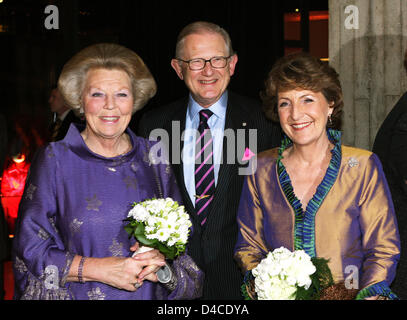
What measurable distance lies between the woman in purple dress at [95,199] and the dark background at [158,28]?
105 inches

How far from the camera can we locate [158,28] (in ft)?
18.4

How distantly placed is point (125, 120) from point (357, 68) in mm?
2250

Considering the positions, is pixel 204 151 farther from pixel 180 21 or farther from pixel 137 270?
pixel 180 21

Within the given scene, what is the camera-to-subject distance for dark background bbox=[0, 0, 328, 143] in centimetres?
520

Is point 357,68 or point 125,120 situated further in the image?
point 357,68

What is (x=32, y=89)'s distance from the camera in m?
7.43

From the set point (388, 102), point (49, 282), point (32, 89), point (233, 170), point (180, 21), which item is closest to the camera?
point (49, 282)

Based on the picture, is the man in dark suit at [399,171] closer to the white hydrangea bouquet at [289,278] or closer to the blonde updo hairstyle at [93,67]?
the white hydrangea bouquet at [289,278]

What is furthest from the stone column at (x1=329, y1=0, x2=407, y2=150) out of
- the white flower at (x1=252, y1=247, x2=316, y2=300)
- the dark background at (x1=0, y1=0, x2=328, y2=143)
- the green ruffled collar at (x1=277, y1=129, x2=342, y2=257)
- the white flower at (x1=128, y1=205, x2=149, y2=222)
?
the white flower at (x1=128, y1=205, x2=149, y2=222)

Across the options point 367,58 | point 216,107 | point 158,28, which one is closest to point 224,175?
point 216,107

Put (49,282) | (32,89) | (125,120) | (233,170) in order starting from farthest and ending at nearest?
(32,89), (233,170), (125,120), (49,282)

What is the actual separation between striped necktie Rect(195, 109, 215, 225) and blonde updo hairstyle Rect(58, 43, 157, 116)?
633mm

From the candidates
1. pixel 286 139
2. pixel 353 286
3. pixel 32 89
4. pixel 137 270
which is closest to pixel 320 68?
pixel 286 139

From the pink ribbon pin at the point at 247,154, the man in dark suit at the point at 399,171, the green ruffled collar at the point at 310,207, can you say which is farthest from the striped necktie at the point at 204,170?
the man in dark suit at the point at 399,171
